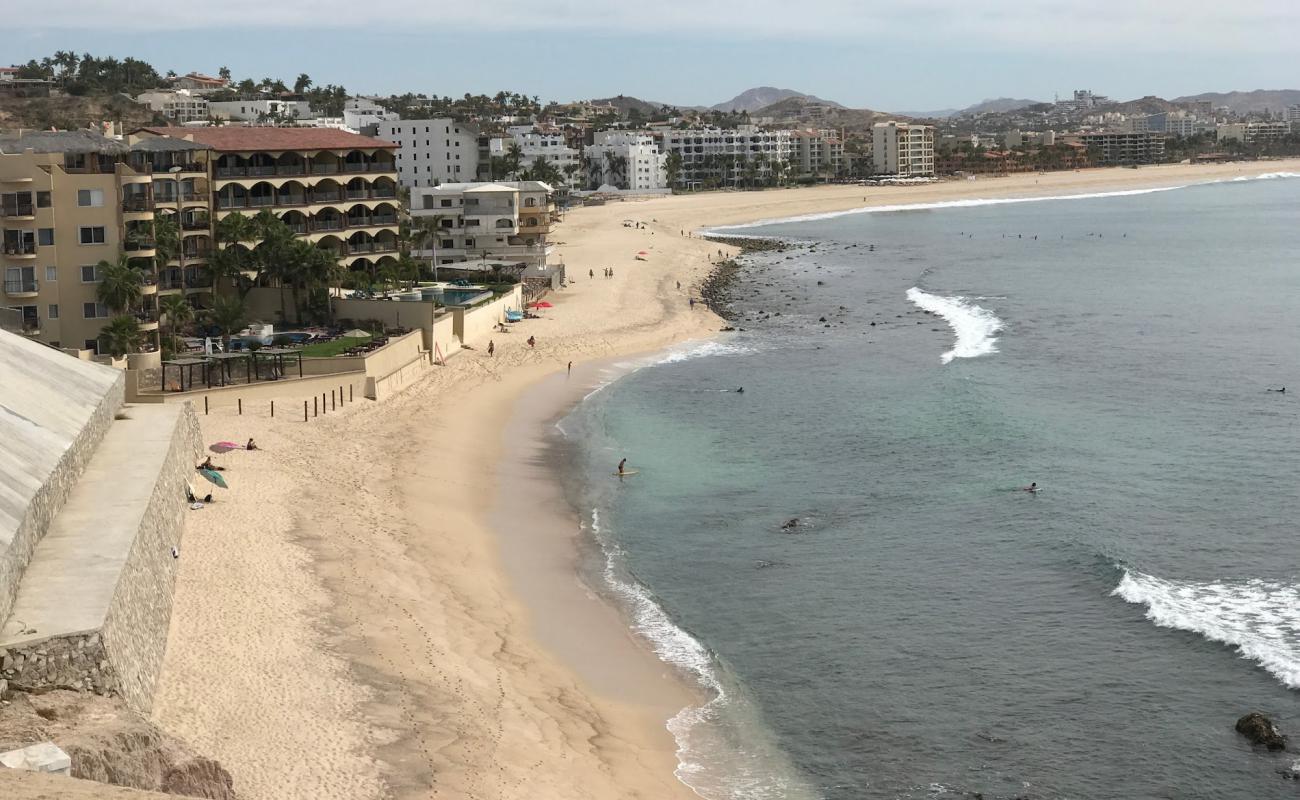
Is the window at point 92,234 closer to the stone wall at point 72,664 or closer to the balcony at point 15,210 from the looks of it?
the balcony at point 15,210

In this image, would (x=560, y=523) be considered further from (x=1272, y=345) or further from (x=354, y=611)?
(x=1272, y=345)

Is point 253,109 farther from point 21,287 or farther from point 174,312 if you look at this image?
point 21,287

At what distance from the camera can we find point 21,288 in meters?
47.0

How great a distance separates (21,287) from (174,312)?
4.90 m

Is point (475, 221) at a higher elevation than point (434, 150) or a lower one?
lower

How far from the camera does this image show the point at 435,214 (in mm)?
78875

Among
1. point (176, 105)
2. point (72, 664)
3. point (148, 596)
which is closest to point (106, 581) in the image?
point (148, 596)

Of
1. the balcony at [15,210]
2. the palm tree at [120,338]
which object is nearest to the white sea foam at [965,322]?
the palm tree at [120,338]

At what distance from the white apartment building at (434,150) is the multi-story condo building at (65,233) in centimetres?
6494

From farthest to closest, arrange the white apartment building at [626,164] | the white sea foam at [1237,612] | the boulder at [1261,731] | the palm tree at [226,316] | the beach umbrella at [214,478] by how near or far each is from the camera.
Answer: the white apartment building at [626,164] < the palm tree at [226,316] < the beach umbrella at [214,478] < the white sea foam at [1237,612] < the boulder at [1261,731]

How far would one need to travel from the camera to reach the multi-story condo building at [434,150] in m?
114

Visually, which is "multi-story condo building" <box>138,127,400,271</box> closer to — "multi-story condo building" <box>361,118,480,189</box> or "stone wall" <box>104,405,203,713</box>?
"stone wall" <box>104,405,203,713</box>

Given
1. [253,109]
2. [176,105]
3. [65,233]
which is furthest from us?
[253,109]

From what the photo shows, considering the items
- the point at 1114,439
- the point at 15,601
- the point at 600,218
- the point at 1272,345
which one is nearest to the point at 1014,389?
the point at 1114,439
